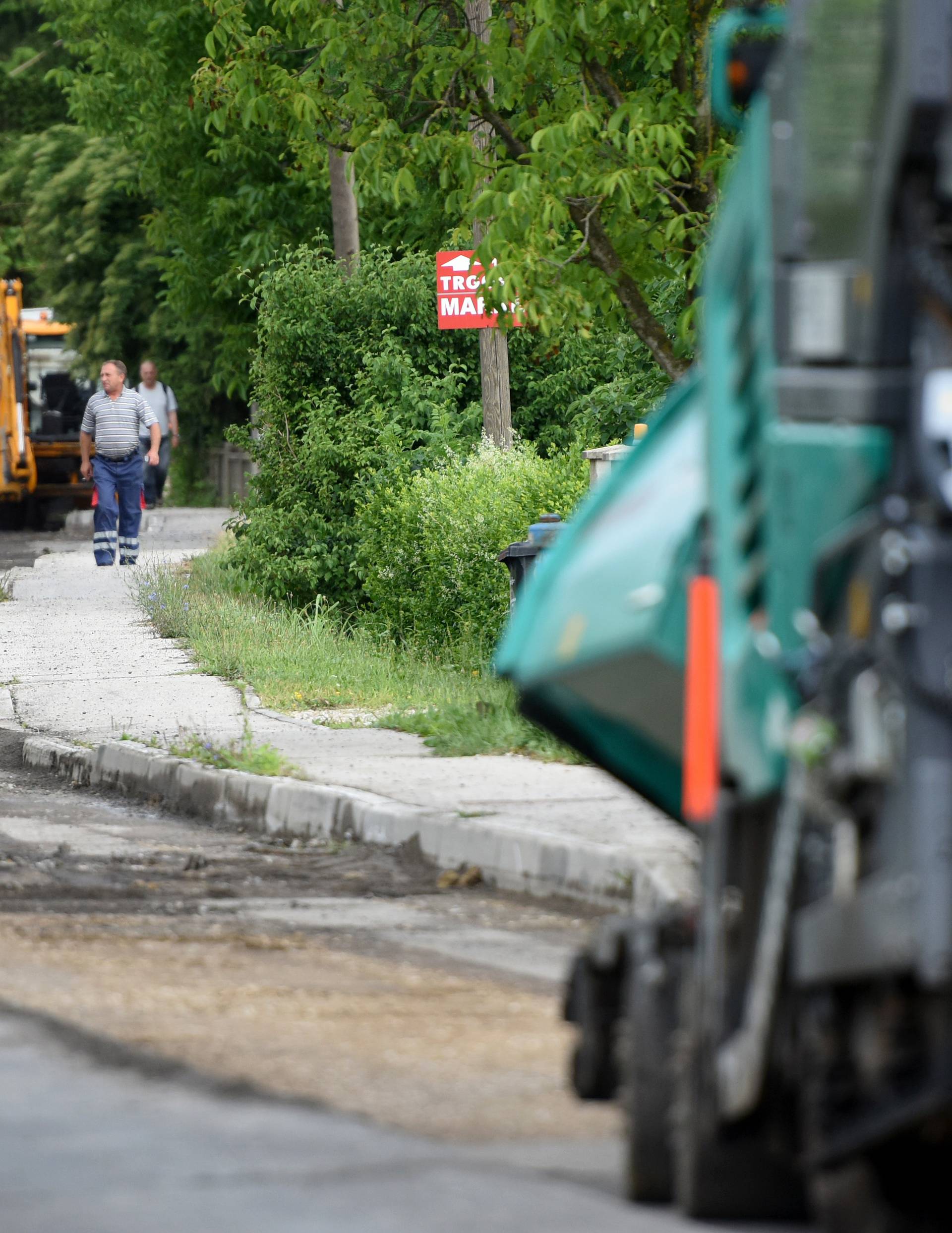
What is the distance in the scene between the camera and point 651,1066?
4672 mm

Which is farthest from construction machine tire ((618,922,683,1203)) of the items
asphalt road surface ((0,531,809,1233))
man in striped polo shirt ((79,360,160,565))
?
man in striped polo shirt ((79,360,160,565))

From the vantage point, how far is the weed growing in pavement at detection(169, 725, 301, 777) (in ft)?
37.6

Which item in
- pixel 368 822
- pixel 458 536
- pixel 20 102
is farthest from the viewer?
pixel 20 102

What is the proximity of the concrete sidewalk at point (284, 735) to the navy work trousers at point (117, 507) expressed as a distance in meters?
0.92

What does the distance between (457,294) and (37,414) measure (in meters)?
20.4

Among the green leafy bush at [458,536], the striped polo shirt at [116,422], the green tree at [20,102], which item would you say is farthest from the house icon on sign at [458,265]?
the green tree at [20,102]

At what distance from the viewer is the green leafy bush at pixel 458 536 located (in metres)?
16.1

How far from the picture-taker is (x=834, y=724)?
12.8 feet

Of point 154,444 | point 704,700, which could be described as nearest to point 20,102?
point 154,444

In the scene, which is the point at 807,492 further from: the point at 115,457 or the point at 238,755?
the point at 115,457

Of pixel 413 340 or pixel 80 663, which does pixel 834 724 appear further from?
pixel 413 340

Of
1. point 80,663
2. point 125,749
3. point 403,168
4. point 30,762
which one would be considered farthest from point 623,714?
point 80,663

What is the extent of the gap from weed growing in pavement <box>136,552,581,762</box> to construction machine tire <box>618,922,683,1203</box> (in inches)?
267

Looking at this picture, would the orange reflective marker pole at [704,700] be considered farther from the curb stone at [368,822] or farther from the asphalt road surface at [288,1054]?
the curb stone at [368,822]
